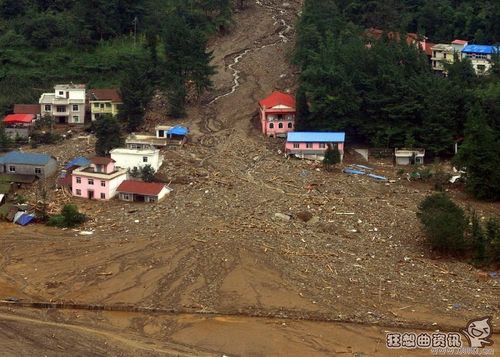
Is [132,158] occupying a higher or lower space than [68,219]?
higher

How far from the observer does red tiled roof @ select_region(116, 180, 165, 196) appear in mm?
26823

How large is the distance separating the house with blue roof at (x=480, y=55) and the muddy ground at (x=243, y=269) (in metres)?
8.91

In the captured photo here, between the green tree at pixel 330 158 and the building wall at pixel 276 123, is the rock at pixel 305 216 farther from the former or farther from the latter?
the building wall at pixel 276 123

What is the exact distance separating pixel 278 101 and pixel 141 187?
31.4ft

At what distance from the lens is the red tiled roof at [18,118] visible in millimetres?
34438

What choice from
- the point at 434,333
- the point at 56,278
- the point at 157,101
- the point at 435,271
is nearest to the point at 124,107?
the point at 157,101

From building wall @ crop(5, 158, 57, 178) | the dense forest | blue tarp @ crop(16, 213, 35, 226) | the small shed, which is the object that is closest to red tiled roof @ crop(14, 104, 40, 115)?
building wall @ crop(5, 158, 57, 178)

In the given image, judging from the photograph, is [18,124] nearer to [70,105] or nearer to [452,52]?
[70,105]

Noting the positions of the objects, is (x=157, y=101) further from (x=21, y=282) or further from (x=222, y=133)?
(x=21, y=282)

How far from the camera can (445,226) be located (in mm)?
21547

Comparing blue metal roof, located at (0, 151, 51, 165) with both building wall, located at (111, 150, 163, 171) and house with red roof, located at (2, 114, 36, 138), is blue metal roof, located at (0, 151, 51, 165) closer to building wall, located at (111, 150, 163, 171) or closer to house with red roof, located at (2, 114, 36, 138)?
building wall, located at (111, 150, 163, 171)

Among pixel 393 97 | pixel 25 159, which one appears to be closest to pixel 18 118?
pixel 25 159

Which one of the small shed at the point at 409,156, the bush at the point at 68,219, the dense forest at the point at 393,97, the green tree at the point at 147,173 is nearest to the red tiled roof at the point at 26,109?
the green tree at the point at 147,173

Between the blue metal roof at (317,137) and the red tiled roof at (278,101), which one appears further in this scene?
the red tiled roof at (278,101)
